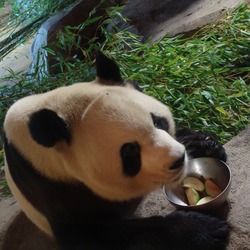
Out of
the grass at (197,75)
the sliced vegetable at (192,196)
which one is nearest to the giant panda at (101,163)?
the sliced vegetable at (192,196)

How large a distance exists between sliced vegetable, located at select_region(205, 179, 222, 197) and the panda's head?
0.36m

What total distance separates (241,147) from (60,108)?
104 centimetres

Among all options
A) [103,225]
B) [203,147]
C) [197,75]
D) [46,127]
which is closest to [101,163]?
[46,127]

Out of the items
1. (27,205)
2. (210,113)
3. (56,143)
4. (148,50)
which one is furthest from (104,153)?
(148,50)

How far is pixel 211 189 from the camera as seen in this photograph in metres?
1.77

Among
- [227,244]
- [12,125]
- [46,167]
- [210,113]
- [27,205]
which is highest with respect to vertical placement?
[12,125]

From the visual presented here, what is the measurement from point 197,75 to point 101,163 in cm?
148

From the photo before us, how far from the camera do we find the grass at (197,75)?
2.43m

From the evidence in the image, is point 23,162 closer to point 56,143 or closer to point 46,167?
point 46,167

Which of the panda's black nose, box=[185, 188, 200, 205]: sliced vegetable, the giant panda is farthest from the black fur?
the panda's black nose

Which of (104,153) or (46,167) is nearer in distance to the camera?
(104,153)

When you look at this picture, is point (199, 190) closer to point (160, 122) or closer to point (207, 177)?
point (207, 177)

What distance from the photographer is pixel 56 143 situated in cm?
142

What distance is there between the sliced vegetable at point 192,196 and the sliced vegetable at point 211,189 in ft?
0.16
